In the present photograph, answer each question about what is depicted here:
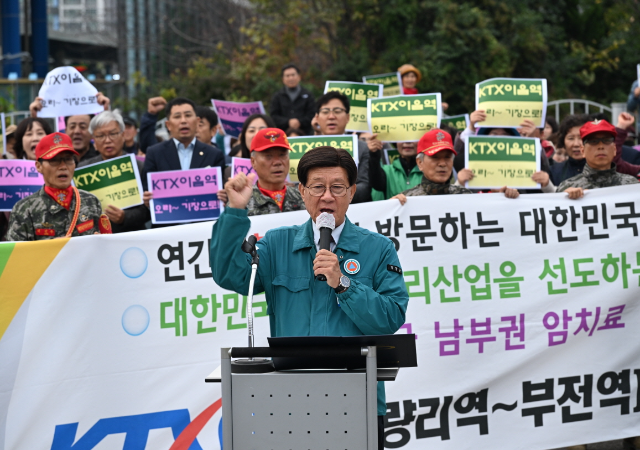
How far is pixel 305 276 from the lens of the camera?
3.14 m

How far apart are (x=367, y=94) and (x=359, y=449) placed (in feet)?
18.7

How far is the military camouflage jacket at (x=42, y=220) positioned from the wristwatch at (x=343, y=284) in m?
2.81

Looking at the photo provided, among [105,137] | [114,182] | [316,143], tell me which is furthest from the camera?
[105,137]

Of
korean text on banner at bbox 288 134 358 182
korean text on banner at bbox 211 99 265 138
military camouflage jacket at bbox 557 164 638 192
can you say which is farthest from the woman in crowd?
military camouflage jacket at bbox 557 164 638 192

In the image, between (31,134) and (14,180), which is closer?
(14,180)

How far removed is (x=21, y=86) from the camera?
701 inches

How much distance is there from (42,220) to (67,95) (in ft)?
8.59

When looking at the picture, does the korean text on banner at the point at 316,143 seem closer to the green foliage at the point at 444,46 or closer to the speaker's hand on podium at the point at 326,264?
the speaker's hand on podium at the point at 326,264

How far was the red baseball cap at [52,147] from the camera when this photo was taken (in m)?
5.17

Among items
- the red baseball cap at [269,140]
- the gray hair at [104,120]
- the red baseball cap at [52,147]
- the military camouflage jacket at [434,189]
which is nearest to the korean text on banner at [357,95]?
the gray hair at [104,120]

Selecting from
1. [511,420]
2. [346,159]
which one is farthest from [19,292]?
[511,420]

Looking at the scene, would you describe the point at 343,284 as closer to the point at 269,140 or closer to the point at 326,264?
the point at 326,264

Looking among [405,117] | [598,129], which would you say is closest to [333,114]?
[405,117]

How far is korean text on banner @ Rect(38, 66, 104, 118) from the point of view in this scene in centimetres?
736
